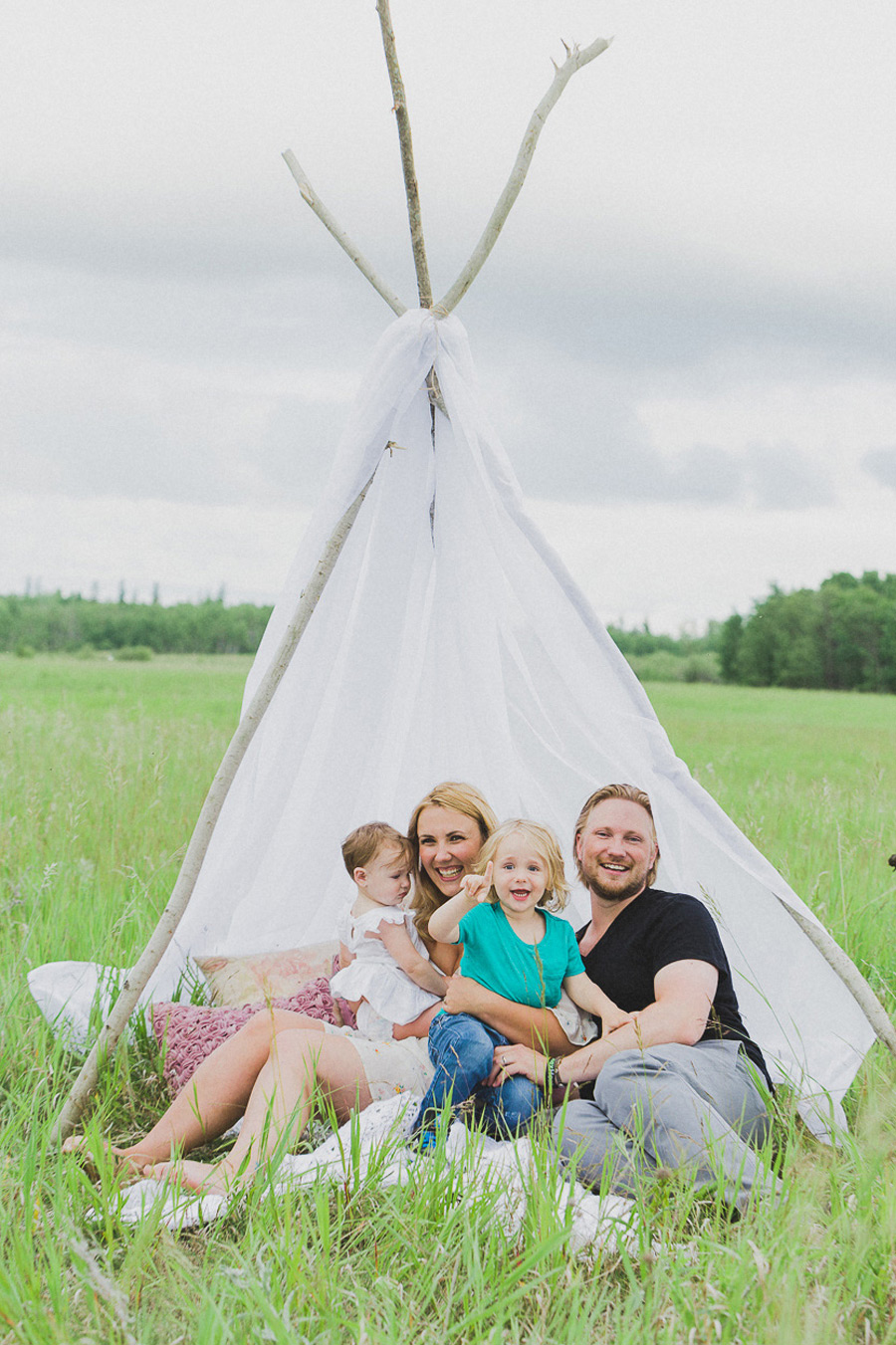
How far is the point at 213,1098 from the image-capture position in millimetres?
2521

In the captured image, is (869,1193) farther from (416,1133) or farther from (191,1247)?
(191,1247)

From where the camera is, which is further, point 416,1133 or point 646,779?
point 646,779

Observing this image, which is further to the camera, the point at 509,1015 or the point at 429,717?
the point at 429,717

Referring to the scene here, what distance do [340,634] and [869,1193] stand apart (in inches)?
96.8

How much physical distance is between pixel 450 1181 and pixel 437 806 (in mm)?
1302

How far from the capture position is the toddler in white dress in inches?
119

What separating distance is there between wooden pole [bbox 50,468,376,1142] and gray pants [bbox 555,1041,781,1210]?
46.1 inches

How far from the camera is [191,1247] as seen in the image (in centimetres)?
212

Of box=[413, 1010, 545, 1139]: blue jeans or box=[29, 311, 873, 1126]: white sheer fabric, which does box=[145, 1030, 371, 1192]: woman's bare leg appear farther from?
box=[29, 311, 873, 1126]: white sheer fabric

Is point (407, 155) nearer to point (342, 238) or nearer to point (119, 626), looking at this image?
point (342, 238)

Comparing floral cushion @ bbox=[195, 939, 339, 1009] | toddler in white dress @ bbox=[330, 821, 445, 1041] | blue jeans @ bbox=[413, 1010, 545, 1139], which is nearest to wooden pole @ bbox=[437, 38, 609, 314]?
toddler in white dress @ bbox=[330, 821, 445, 1041]

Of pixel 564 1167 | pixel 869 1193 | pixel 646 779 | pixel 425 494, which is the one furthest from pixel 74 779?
pixel 869 1193

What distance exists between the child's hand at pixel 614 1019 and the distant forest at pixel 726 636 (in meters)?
33.0

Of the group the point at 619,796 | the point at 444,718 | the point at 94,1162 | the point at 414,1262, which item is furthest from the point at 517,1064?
the point at 444,718
